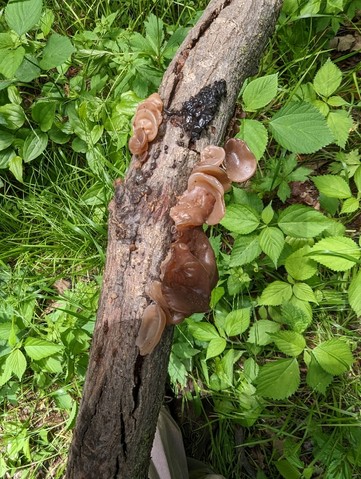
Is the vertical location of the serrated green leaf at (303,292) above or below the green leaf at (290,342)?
above

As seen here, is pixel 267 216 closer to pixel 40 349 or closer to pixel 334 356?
pixel 334 356

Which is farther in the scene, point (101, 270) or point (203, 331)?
point (101, 270)

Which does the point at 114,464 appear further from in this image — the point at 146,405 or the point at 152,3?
the point at 152,3

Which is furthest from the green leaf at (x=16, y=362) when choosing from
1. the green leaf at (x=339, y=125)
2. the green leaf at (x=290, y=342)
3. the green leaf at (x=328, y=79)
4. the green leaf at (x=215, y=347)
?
the green leaf at (x=328, y=79)

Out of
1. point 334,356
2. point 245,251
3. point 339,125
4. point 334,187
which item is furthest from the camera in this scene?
point 339,125

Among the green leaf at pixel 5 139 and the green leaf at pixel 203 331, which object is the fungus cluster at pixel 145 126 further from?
the green leaf at pixel 5 139

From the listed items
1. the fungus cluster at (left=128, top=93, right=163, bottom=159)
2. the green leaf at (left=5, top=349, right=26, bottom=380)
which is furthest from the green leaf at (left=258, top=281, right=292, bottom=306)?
the green leaf at (left=5, top=349, right=26, bottom=380)

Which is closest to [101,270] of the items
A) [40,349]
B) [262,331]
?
[40,349]
